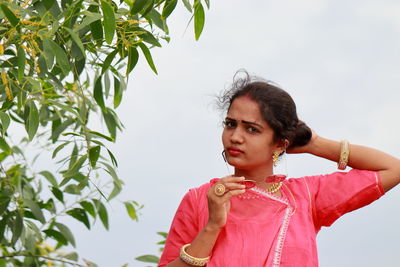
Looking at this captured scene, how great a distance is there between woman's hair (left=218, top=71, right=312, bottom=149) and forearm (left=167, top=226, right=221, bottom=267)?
0.97ft

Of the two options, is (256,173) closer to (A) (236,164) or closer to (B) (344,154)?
(A) (236,164)

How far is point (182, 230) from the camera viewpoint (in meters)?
2.37

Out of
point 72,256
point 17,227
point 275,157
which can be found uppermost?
point 275,157

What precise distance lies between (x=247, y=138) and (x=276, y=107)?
0.12 metres

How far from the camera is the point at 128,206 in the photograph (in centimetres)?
347

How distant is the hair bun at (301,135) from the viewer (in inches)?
93.3

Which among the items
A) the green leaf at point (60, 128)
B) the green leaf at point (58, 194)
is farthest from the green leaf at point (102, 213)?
the green leaf at point (60, 128)

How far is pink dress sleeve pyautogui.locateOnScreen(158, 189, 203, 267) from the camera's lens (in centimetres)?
236

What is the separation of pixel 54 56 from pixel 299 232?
789 mm

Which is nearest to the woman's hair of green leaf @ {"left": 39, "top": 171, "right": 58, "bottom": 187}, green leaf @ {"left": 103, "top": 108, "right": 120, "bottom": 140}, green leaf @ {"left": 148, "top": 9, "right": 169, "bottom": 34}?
green leaf @ {"left": 148, "top": 9, "right": 169, "bottom": 34}

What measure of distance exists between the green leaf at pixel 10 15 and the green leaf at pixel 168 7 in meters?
0.45

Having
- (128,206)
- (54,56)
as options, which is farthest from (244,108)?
(128,206)

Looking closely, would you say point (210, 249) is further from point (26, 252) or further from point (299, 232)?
point (26, 252)

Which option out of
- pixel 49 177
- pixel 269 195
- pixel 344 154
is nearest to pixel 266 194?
pixel 269 195
